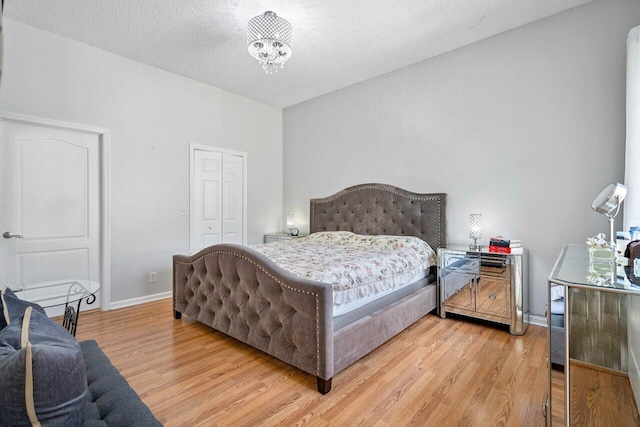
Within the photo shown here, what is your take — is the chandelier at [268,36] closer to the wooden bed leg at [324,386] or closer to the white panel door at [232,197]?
the white panel door at [232,197]

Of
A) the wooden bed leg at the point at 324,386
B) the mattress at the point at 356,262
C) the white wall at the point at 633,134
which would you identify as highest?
the white wall at the point at 633,134

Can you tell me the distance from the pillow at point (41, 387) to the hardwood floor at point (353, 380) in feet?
3.66

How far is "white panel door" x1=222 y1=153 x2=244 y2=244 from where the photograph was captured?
4.59m

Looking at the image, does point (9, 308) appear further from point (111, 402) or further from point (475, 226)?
point (475, 226)

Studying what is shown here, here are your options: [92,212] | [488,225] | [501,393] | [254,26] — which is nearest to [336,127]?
[254,26]

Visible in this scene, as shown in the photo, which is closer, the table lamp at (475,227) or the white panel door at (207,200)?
the table lamp at (475,227)

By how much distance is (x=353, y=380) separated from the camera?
2062mm

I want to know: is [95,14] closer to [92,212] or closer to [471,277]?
[92,212]

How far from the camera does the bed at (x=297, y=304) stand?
1951 mm

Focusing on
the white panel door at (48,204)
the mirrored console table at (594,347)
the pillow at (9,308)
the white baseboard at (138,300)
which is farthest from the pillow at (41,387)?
the white baseboard at (138,300)

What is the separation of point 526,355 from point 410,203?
6.18ft

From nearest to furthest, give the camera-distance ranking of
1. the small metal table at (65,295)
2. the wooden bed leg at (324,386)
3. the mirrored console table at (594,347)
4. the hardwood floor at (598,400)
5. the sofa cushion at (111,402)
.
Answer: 1. the sofa cushion at (111,402)
2. the mirrored console table at (594,347)
3. the hardwood floor at (598,400)
4. the wooden bed leg at (324,386)
5. the small metal table at (65,295)

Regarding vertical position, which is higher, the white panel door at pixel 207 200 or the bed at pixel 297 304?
the white panel door at pixel 207 200

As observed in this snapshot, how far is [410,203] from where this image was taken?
374 centimetres
